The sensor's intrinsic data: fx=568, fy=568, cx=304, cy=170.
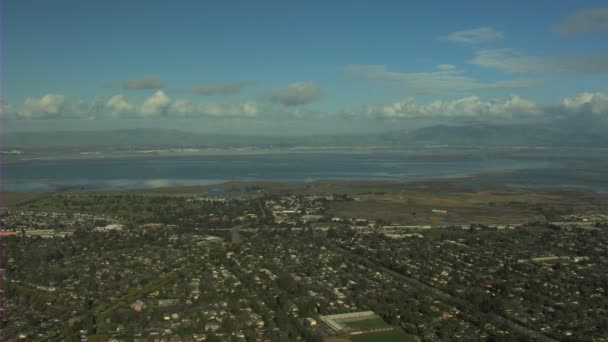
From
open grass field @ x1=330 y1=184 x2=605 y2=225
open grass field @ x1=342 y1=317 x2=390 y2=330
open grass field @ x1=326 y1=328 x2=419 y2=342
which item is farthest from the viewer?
open grass field @ x1=330 y1=184 x2=605 y2=225

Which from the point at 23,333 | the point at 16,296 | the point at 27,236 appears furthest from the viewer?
the point at 27,236

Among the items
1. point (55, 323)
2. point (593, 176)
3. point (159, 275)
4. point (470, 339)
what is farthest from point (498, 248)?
point (593, 176)

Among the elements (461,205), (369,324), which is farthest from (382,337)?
(461,205)

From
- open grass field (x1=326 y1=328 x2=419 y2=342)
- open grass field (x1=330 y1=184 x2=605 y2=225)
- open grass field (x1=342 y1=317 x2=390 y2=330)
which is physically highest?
open grass field (x1=330 y1=184 x2=605 y2=225)

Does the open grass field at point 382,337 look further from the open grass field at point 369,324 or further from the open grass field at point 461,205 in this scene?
the open grass field at point 461,205

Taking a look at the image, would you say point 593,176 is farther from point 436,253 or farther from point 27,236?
point 27,236

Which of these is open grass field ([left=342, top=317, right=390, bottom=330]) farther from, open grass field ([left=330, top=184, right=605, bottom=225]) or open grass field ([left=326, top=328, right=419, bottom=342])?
open grass field ([left=330, top=184, right=605, bottom=225])

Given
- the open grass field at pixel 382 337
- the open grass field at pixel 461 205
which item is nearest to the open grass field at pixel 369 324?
the open grass field at pixel 382 337

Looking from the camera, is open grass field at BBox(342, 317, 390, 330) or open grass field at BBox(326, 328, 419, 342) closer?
open grass field at BBox(326, 328, 419, 342)

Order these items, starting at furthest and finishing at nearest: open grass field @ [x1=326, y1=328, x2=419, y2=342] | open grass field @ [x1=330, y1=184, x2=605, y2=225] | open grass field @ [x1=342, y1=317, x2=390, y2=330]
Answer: open grass field @ [x1=330, y1=184, x2=605, y2=225] < open grass field @ [x1=342, y1=317, x2=390, y2=330] < open grass field @ [x1=326, y1=328, x2=419, y2=342]

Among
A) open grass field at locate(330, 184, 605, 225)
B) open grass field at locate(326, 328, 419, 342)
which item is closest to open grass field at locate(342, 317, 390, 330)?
open grass field at locate(326, 328, 419, 342)

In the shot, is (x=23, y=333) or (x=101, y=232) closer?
(x=23, y=333)
